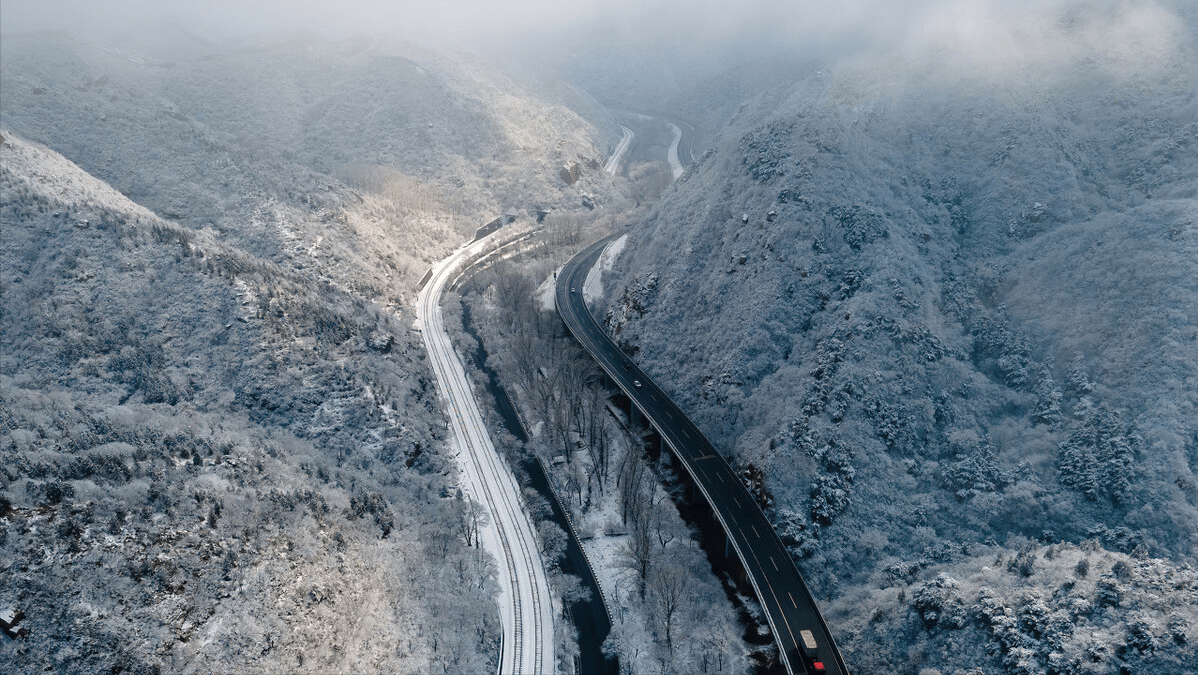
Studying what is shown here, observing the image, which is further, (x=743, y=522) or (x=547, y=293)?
(x=547, y=293)

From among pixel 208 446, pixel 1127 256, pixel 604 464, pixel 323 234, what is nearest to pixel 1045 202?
pixel 1127 256

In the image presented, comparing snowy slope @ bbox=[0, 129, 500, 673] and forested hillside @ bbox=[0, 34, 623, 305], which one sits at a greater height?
forested hillside @ bbox=[0, 34, 623, 305]

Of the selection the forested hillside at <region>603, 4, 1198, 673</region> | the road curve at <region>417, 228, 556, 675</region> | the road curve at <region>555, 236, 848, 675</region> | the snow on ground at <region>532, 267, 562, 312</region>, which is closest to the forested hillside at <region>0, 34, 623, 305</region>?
the road curve at <region>417, 228, 556, 675</region>

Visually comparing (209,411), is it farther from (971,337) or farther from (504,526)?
(971,337)

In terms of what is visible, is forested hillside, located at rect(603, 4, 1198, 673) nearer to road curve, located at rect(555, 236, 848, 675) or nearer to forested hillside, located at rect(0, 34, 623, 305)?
road curve, located at rect(555, 236, 848, 675)

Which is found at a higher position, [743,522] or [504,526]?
[743,522]

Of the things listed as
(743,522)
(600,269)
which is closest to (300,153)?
(600,269)

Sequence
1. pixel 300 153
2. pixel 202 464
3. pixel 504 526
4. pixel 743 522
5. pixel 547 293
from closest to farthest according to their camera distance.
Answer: pixel 202 464, pixel 743 522, pixel 504 526, pixel 547 293, pixel 300 153
